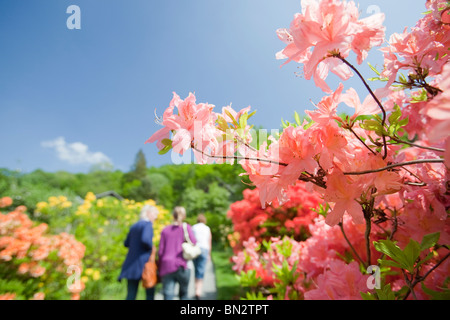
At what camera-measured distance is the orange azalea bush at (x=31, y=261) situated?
2.74m

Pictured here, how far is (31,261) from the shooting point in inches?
115

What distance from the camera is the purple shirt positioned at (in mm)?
3283

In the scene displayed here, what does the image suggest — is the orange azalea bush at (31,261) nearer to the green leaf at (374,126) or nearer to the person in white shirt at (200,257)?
the person in white shirt at (200,257)

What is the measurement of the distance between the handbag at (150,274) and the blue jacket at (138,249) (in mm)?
128

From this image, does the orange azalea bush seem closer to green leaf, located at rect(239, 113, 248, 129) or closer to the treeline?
the treeline

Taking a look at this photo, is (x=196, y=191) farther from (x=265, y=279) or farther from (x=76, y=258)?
(x=265, y=279)

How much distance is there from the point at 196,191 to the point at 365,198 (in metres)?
12.2

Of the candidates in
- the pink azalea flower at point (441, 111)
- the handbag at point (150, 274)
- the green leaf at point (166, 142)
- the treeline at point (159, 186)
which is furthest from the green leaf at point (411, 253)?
the handbag at point (150, 274)

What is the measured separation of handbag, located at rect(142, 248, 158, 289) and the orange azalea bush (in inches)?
33.2

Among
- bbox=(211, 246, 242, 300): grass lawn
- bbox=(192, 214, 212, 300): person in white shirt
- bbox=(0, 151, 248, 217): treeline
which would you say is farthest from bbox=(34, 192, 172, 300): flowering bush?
bbox=(0, 151, 248, 217): treeline

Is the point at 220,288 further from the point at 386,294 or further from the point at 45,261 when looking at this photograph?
the point at 386,294
